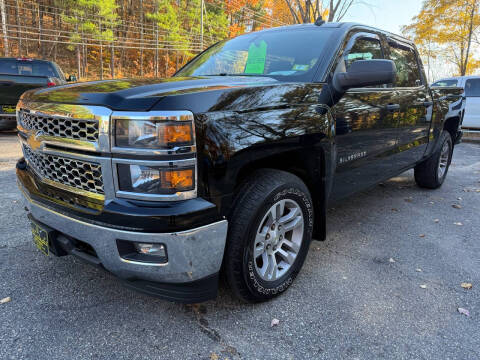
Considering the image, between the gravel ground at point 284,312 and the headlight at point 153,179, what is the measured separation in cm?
88

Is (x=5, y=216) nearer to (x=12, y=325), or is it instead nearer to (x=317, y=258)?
(x=12, y=325)

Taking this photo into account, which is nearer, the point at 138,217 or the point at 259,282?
the point at 138,217

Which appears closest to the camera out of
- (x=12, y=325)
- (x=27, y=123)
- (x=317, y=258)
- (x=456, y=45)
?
(x=12, y=325)

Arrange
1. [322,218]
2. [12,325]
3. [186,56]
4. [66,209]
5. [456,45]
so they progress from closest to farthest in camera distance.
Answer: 1. [66,209]
2. [12,325]
3. [322,218]
4. [456,45]
5. [186,56]

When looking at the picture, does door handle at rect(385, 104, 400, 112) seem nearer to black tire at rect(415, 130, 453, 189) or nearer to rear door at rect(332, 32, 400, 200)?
rear door at rect(332, 32, 400, 200)

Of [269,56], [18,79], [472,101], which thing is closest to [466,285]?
[269,56]

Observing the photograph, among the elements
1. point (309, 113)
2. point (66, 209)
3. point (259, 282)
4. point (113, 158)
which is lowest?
point (259, 282)

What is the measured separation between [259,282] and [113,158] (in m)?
1.14

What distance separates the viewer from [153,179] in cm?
158

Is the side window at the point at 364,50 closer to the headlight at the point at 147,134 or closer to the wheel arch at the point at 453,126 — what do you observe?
the headlight at the point at 147,134

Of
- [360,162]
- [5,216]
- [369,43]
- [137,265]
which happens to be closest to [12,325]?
[137,265]

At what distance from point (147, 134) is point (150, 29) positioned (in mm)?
26554

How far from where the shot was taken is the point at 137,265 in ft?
5.53

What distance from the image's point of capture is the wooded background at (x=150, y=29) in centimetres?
1977
